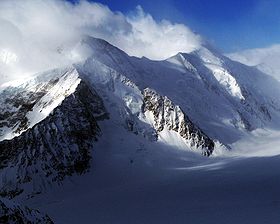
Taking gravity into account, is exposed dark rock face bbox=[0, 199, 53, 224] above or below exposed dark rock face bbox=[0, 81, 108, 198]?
below

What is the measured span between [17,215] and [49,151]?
406 feet

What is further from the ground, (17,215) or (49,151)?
(49,151)

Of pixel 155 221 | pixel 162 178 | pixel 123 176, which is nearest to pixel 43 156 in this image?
pixel 123 176

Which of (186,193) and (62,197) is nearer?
(186,193)

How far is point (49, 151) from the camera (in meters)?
179

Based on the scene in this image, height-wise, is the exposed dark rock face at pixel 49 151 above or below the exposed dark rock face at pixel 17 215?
above

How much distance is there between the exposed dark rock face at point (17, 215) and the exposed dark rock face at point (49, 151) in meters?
107

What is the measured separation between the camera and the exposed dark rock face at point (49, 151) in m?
170

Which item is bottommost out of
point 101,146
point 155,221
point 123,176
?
point 155,221

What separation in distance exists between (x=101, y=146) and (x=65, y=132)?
718 inches

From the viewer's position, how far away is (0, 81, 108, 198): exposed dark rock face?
170 meters

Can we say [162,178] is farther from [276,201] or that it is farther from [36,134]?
[276,201]

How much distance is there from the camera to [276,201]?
13050cm

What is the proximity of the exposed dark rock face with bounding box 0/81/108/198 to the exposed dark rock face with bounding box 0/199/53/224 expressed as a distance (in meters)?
107
